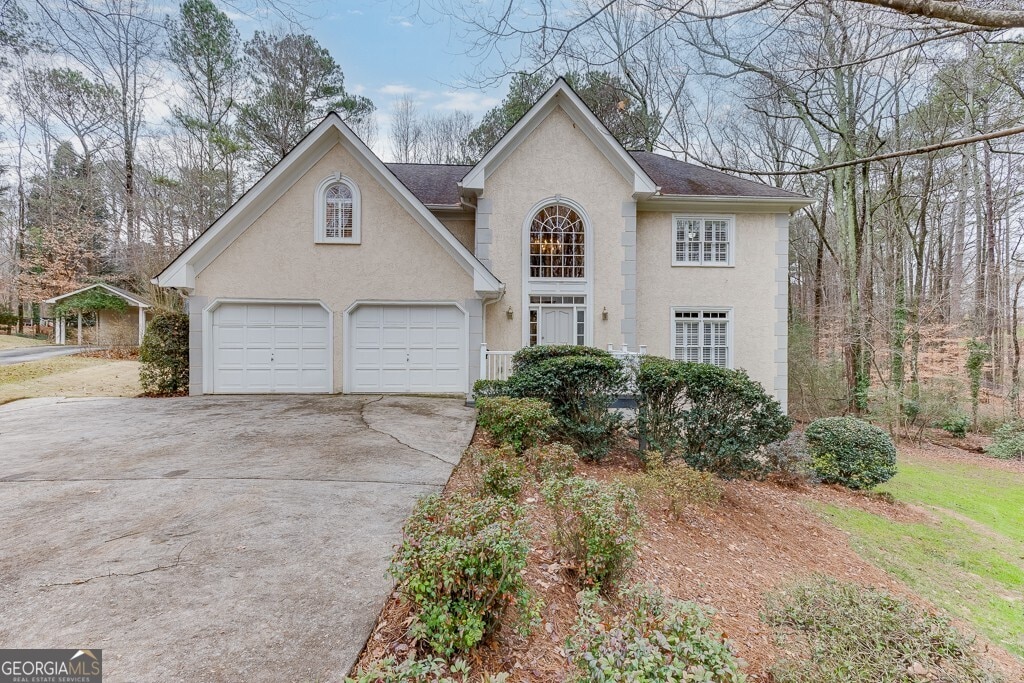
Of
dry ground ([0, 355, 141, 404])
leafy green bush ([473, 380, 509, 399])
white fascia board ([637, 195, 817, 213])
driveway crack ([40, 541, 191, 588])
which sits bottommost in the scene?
driveway crack ([40, 541, 191, 588])

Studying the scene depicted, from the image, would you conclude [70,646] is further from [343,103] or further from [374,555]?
[343,103]

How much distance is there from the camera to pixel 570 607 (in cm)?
300

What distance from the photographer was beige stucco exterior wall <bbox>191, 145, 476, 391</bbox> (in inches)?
381

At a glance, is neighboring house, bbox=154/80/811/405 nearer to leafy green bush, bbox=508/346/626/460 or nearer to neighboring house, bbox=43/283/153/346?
leafy green bush, bbox=508/346/626/460

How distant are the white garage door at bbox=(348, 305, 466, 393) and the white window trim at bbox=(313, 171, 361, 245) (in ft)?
5.75

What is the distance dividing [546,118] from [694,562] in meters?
10.8

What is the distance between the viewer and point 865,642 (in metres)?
2.66

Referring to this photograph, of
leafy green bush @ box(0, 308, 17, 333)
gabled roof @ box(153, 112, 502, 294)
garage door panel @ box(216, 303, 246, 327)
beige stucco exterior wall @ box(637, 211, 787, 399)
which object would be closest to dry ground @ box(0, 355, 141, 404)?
garage door panel @ box(216, 303, 246, 327)

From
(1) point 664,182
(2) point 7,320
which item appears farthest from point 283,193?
(2) point 7,320

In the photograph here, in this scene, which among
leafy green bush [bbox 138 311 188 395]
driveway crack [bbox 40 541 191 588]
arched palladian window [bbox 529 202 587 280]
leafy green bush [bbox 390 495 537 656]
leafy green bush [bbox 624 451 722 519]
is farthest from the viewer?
arched palladian window [bbox 529 202 587 280]

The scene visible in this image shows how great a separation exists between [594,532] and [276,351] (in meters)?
9.23

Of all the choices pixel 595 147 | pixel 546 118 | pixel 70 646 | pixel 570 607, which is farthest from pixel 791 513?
pixel 546 118

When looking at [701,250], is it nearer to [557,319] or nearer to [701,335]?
[701,335]

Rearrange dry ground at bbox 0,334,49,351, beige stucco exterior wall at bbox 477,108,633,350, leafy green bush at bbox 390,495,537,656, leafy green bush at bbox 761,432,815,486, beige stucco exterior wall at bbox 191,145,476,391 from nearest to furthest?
leafy green bush at bbox 390,495,537,656 < leafy green bush at bbox 761,432,815,486 < beige stucco exterior wall at bbox 191,145,476,391 < beige stucco exterior wall at bbox 477,108,633,350 < dry ground at bbox 0,334,49,351
